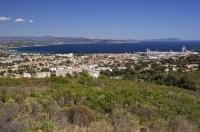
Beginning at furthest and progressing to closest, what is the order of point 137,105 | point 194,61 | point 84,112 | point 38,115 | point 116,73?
point 194,61, point 116,73, point 137,105, point 84,112, point 38,115

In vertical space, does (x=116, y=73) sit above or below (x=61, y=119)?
below

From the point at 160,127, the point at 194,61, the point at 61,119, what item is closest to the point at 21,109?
the point at 61,119

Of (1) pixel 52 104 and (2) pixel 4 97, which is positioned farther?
(2) pixel 4 97

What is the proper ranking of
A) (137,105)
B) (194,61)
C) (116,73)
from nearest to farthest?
(137,105)
(116,73)
(194,61)

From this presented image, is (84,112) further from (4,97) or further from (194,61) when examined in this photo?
(194,61)

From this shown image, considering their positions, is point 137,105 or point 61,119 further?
point 137,105

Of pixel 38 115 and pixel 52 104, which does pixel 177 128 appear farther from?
pixel 52 104

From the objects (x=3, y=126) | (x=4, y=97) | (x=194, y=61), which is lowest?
(x=194, y=61)

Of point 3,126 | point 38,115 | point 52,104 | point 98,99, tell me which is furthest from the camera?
point 98,99

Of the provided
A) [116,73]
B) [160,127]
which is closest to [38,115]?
[160,127]
